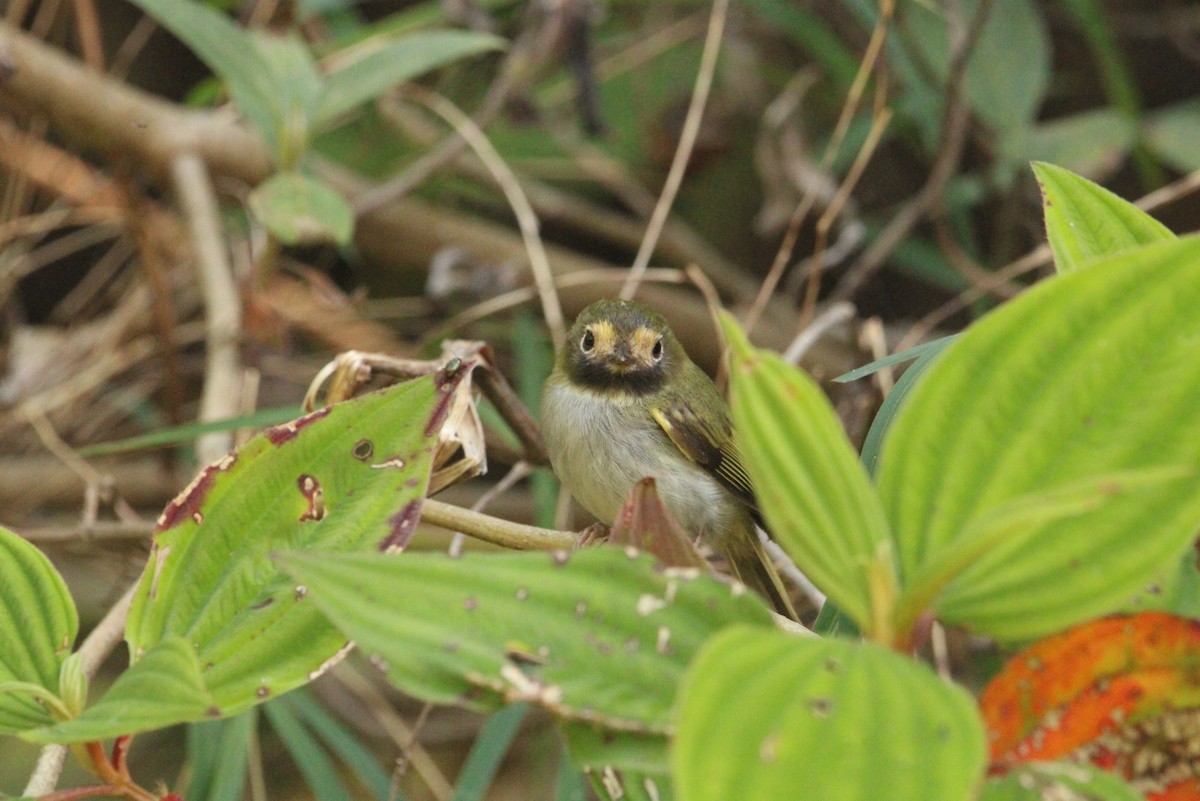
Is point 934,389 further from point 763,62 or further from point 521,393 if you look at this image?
point 763,62

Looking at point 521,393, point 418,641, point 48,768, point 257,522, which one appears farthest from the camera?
point 521,393

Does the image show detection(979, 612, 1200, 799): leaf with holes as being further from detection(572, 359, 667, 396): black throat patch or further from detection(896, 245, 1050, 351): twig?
detection(572, 359, 667, 396): black throat patch

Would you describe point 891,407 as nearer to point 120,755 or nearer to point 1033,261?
point 120,755

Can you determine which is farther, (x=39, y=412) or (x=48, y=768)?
(x=39, y=412)

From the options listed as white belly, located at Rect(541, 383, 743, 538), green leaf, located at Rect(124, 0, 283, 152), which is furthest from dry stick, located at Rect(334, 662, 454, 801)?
green leaf, located at Rect(124, 0, 283, 152)

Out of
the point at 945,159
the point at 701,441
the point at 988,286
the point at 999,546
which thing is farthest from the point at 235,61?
the point at 999,546

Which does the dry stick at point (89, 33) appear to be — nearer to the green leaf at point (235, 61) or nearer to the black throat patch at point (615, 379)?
the green leaf at point (235, 61)

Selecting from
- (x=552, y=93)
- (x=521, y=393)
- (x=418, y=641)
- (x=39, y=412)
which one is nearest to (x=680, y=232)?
(x=552, y=93)

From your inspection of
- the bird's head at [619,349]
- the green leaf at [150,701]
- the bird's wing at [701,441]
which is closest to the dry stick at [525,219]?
the bird's head at [619,349]
